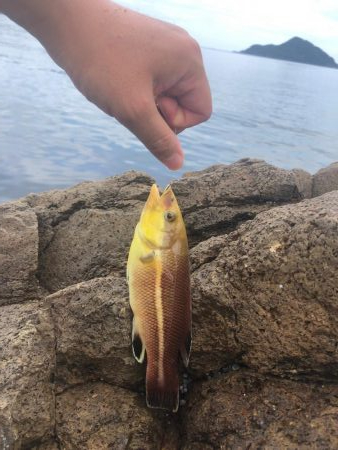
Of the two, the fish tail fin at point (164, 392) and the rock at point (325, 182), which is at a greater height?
the rock at point (325, 182)

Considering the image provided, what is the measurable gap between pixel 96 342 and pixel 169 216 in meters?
0.97

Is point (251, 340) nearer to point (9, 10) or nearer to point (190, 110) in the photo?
point (190, 110)

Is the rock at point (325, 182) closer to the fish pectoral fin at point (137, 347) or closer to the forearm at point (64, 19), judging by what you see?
the fish pectoral fin at point (137, 347)

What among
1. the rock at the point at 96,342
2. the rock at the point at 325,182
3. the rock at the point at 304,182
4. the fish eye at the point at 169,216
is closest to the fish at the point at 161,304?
the fish eye at the point at 169,216

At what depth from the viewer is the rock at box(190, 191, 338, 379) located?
117 inches

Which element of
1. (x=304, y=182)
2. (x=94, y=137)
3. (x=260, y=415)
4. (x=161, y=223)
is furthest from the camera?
(x=94, y=137)

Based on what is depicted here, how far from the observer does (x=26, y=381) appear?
10.2 feet

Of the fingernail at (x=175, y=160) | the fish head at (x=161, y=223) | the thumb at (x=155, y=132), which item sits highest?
the thumb at (x=155, y=132)

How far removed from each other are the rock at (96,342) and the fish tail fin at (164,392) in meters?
0.22

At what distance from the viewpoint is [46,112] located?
17688 millimetres

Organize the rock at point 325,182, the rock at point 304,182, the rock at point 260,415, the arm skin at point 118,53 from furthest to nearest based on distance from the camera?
the rock at point 325,182, the rock at point 304,182, the rock at point 260,415, the arm skin at point 118,53

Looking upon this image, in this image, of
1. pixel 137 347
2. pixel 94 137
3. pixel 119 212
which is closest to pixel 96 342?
pixel 137 347

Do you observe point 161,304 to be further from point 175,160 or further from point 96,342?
point 175,160

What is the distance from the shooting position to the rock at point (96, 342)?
3.30 m
